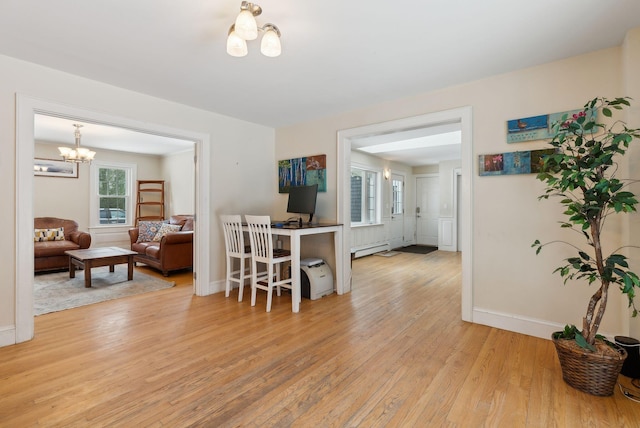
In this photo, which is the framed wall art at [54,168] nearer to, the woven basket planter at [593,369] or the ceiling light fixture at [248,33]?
the ceiling light fixture at [248,33]

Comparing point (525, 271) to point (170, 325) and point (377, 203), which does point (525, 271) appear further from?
point (377, 203)

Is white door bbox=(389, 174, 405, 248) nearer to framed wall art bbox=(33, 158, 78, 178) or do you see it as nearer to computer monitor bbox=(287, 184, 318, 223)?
computer monitor bbox=(287, 184, 318, 223)

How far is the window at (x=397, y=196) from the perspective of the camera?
7794mm

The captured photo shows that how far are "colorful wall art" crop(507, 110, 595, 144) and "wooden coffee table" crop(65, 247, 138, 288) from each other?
4.98 m

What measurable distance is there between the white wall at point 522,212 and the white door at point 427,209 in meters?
5.55

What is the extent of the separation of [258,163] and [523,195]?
127 inches

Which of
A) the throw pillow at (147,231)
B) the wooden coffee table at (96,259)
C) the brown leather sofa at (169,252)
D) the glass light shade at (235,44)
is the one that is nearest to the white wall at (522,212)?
the glass light shade at (235,44)

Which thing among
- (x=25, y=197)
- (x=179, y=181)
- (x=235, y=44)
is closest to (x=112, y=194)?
(x=179, y=181)

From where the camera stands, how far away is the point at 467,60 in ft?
8.03

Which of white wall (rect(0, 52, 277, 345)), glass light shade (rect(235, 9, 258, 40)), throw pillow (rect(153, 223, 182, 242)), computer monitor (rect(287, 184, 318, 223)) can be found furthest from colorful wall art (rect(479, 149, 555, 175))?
throw pillow (rect(153, 223, 182, 242))

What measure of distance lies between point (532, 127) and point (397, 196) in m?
5.48

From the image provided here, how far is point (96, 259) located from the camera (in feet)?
13.7

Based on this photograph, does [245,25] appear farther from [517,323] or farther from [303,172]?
[517,323]

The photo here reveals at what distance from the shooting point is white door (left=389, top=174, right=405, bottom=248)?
7.68 metres
